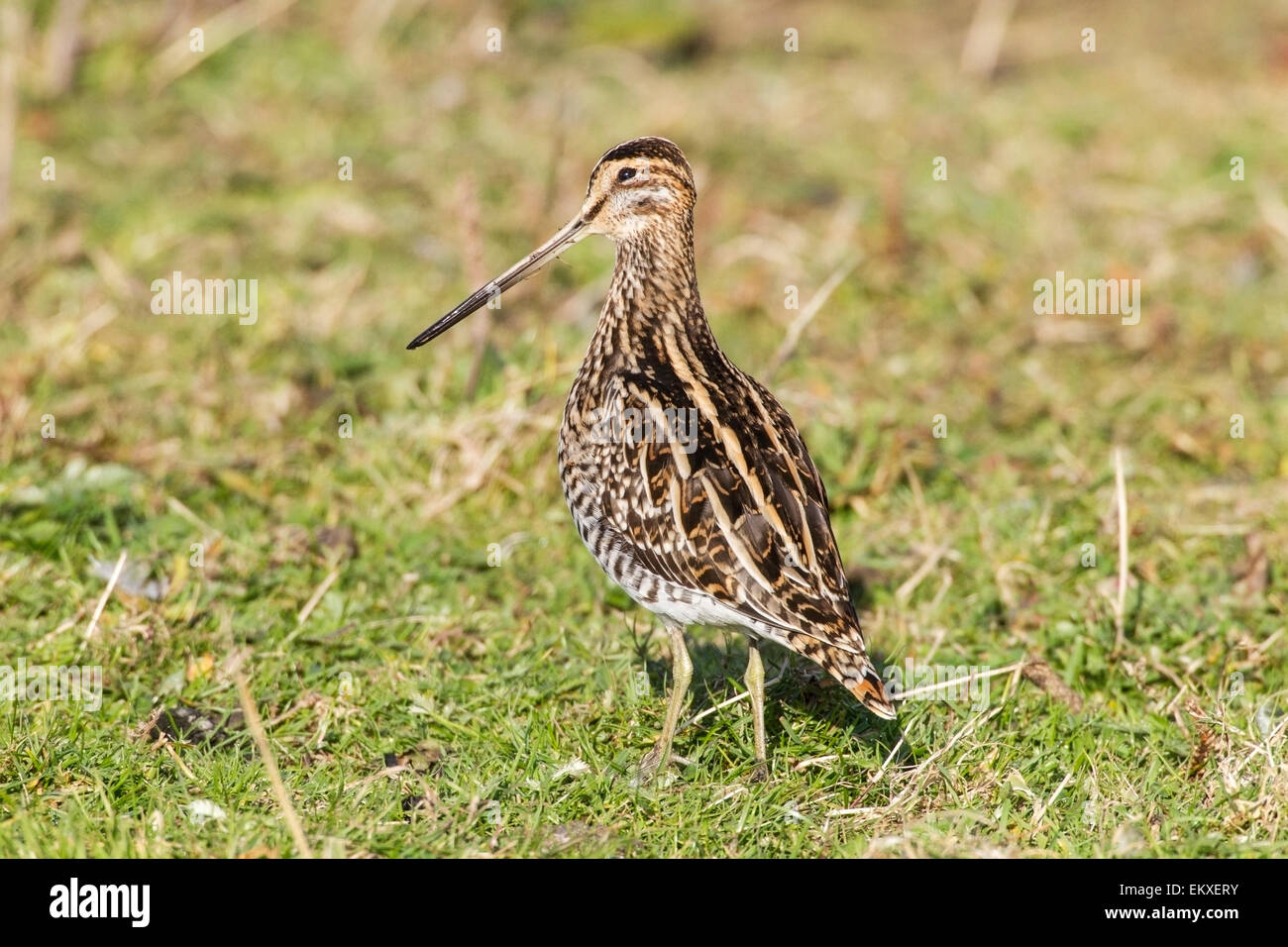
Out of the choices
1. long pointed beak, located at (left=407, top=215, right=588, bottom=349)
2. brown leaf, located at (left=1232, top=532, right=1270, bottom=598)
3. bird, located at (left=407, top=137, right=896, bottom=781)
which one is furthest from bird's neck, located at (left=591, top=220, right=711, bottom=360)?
brown leaf, located at (left=1232, top=532, right=1270, bottom=598)

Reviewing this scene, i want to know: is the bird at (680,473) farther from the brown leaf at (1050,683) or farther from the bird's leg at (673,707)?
the brown leaf at (1050,683)

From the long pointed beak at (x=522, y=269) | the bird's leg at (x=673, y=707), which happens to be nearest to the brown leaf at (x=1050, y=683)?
the bird's leg at (x=673, y=707)

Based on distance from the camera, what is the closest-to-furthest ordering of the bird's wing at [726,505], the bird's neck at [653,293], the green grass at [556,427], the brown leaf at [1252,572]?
the bird's wing at [726,505] < the green grass at [556,427] < the bird's neck at [653,293] < the brown leaf at [1252,572]

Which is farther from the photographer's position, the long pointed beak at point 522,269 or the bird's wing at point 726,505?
the long pointed beak at point 522,269

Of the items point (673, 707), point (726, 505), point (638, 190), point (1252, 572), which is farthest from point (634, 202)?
point (1252, 572)

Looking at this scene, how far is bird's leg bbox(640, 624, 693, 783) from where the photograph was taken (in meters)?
5.32

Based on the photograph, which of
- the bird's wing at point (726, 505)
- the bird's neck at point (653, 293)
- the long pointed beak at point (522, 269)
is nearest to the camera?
the bird's wing at point (726, 505)

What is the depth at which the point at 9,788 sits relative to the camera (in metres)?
5.17

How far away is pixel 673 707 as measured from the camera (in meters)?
5.38

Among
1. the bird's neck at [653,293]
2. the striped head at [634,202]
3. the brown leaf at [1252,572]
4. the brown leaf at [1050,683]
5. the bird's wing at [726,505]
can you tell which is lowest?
the brown leaf at [1050,683]

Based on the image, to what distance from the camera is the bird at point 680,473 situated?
509 centimetres
